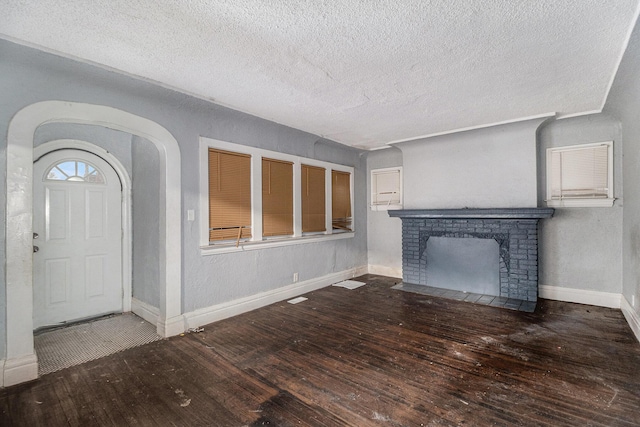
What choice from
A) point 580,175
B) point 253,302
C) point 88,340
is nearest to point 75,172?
point 88,340

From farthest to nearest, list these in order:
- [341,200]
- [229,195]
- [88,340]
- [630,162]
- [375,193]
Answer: [375,193], [341,200], [229,195], [630,162], [88,340]

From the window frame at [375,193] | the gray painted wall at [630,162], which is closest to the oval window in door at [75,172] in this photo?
the window frame at [375,193]

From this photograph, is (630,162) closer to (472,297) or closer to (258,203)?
(472,297)

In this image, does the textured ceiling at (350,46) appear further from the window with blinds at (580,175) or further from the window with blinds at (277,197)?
the window with blinds at (277,197)

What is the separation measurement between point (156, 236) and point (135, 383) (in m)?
1.68

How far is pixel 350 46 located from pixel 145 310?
12.4 ft

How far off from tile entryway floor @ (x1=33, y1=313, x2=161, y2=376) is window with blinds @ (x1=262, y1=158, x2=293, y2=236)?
1.87 meters

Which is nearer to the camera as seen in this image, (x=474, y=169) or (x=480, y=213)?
(x=480, y=213)

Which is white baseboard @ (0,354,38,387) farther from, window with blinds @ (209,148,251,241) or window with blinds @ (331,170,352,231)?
window with blinds @ (331,170,352,231)

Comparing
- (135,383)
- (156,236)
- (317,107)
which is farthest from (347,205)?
(135,383)

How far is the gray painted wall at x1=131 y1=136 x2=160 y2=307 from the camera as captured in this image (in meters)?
3.55

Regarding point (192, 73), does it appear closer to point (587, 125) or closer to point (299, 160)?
point (299, 160)

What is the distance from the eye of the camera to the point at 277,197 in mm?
4449

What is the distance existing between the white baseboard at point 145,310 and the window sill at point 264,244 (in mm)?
935
